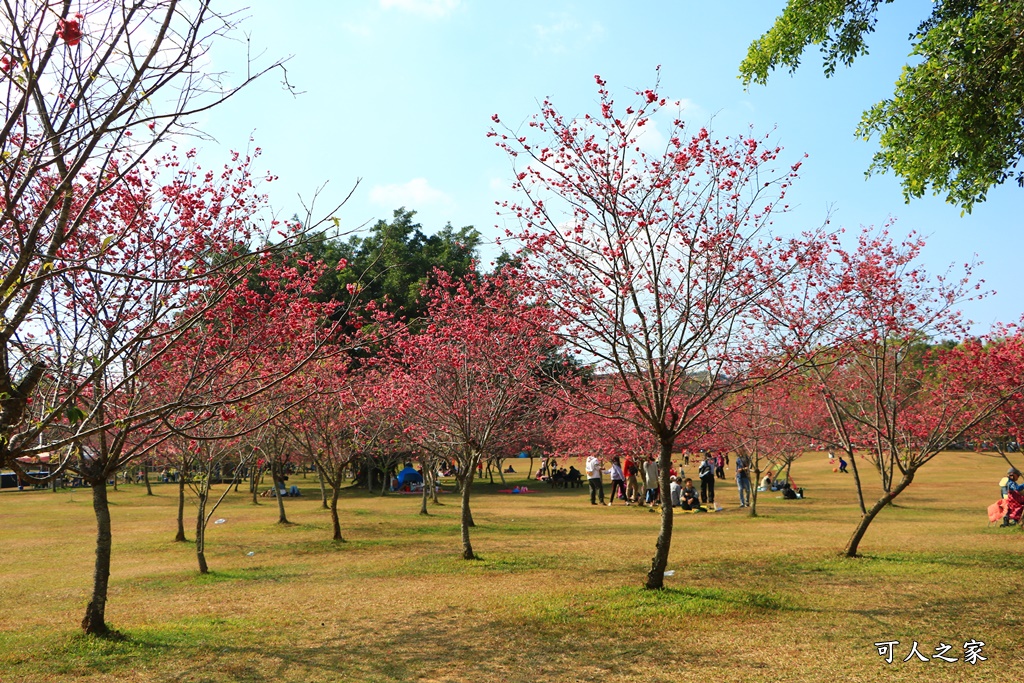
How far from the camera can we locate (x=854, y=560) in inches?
475

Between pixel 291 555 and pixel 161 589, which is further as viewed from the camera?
pixel 291 555

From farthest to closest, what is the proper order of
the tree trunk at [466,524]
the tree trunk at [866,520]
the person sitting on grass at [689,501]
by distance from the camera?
the person sitting on grass at [689,501] < the tree trunk at [466,524] < the tree trunk at [866,520]

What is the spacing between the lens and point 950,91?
7.77m

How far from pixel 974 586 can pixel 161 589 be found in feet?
38.5

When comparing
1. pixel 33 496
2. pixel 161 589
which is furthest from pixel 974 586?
pixel 33 496

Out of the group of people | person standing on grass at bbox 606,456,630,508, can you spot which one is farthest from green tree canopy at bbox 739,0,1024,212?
person standing on grass at bbox 606,456,630,508

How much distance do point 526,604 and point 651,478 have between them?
51.1 ft

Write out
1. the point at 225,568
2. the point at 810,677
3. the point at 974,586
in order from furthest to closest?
the point at 225,568 < the point at 974,586 < the point at 810,677

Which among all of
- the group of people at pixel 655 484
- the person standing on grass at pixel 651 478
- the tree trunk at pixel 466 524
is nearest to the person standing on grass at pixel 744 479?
the group of people at pixel 655 484

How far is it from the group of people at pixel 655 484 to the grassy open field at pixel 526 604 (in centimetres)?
402

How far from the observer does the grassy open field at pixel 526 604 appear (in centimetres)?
695

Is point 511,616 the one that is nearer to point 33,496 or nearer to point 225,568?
point 225,568

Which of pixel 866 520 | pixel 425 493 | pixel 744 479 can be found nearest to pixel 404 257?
pixel 425 493

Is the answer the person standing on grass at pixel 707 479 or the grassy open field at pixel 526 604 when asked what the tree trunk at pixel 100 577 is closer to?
the grassy open field at pixel 526 604
